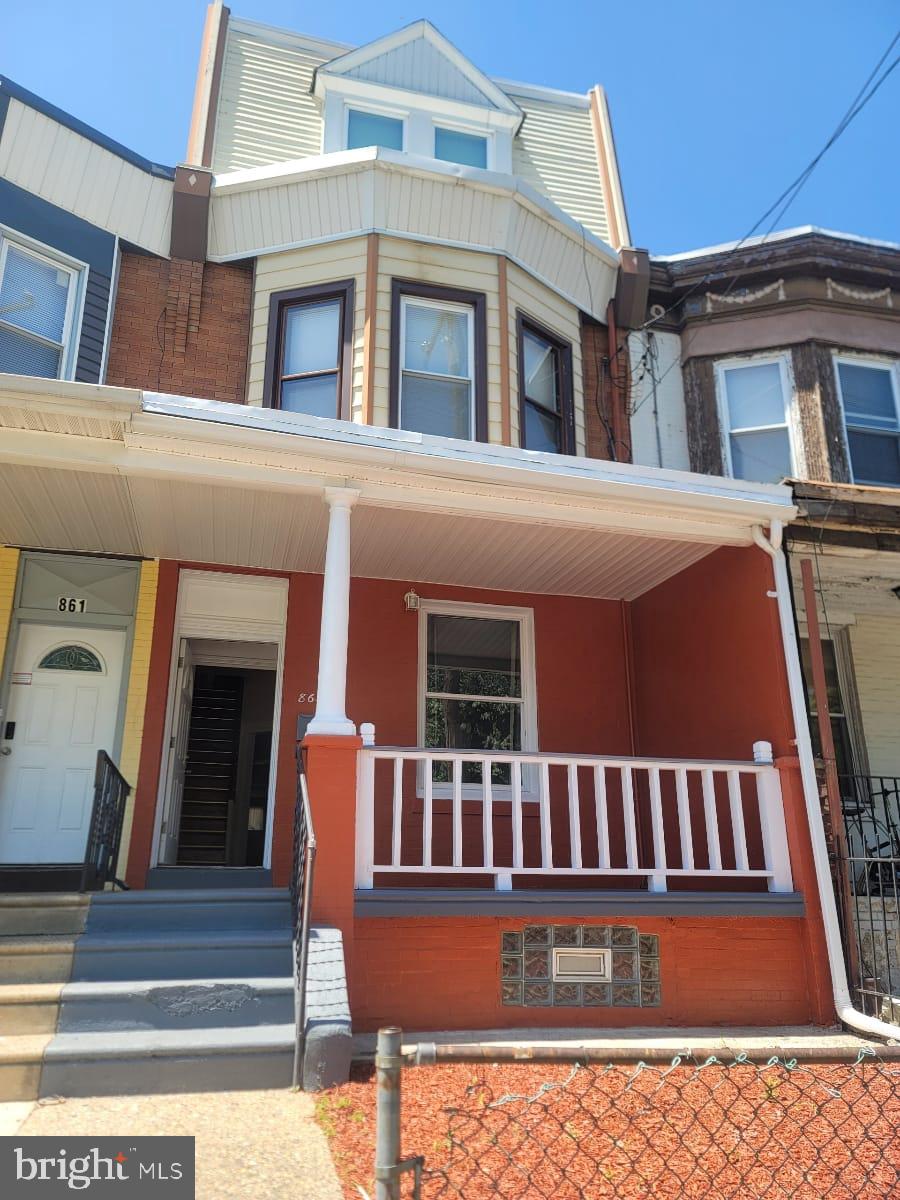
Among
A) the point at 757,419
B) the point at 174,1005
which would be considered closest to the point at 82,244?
the point at 174,1005

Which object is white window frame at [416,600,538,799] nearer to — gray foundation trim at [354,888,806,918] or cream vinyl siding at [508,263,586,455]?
cream vinyl siding at [508,263,586,455]

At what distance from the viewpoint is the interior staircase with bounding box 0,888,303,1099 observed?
153 inches

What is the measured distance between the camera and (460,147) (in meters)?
9.84

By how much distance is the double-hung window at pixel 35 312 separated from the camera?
768cm

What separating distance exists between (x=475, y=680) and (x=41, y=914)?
162 inches

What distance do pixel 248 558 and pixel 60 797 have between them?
2.38 metres

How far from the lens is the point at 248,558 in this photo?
7.41 m

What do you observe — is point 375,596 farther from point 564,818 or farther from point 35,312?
point 35,312

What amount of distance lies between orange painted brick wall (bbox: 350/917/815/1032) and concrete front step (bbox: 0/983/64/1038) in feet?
5.33

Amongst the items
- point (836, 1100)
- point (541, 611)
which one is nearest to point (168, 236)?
point (541, 611)

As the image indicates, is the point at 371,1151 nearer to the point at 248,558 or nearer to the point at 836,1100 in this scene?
the point at 836,1100

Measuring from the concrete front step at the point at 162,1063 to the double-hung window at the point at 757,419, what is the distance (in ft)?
23.9

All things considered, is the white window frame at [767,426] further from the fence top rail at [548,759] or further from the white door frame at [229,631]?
the white door frame at [229,631]

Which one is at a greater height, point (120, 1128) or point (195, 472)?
point (195, 472)
